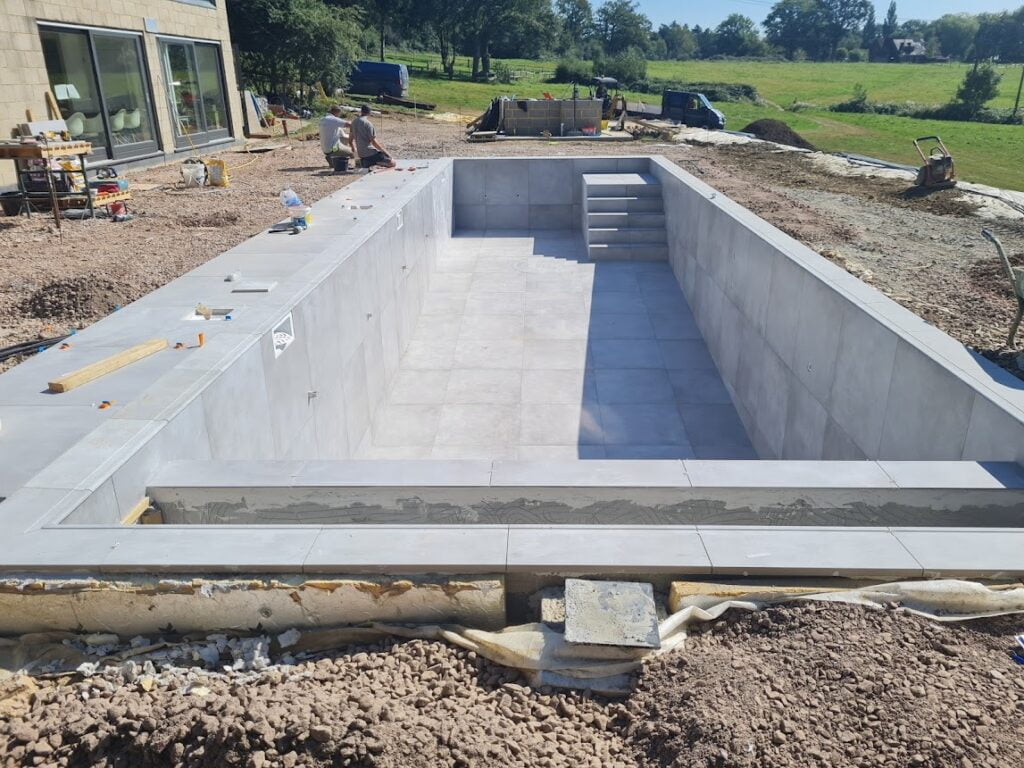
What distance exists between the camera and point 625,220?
576 inches

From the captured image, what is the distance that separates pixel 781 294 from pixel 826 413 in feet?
5.32

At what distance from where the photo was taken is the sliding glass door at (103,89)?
573 inches

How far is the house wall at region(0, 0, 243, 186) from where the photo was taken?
42.2 ft

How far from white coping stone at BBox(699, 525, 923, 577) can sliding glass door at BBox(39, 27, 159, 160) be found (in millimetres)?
15659

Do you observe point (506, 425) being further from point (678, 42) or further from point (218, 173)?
point (678, 42)

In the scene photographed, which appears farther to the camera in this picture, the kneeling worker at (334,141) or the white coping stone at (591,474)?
the kneeling worker at (334,141)

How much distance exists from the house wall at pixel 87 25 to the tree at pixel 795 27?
12300 centimetres

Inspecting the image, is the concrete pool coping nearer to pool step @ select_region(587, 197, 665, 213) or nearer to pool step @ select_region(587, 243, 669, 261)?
pool step @ select_region(587, 243, 669, 261)

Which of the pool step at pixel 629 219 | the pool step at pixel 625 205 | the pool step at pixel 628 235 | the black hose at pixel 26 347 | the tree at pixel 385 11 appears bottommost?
the pool step at pixel 628 235

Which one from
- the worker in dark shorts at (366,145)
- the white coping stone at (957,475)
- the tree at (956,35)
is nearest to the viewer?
the white coping stone at (957,475)

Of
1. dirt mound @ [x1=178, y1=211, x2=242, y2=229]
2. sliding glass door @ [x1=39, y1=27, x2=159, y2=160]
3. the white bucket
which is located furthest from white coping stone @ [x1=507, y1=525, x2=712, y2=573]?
sliding glass door @ [x1=39, y1=27, x2=159, y2=160]

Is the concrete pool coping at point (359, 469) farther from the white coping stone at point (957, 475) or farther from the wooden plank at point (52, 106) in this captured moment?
the wooden plank at point (52, 106)

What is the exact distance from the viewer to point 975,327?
6473mm

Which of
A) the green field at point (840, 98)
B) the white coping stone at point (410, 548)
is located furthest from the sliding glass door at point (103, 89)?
the green field at point (840, 98)
